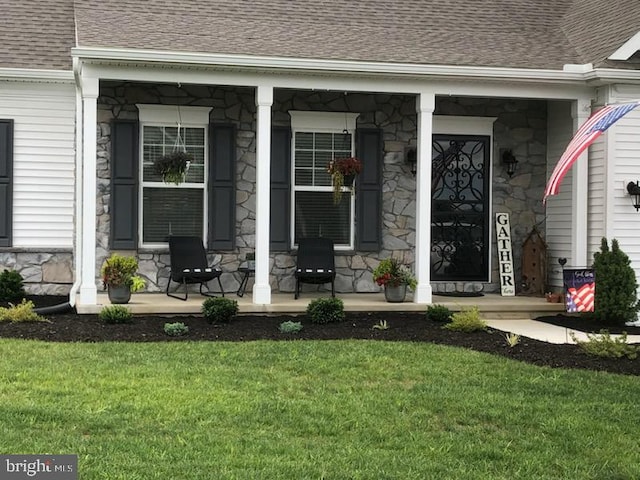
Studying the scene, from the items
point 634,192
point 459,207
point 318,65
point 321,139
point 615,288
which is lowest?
point 615,288

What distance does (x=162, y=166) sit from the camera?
33.0ft

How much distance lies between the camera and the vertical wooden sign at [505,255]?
11203 millimetres

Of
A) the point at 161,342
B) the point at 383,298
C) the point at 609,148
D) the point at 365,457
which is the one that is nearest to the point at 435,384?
the point at 365,457

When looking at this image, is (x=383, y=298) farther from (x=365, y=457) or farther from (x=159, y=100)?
(x=365, y=457)

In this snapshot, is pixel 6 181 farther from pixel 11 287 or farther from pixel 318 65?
pixel 318 65

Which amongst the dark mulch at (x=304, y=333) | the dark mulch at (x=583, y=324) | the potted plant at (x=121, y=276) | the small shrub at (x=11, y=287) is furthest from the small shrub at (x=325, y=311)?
the small shrub at (x=11, y=287)

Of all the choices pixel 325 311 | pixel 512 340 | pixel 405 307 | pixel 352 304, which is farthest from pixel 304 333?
pixel 512 340

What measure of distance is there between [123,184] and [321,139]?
2686 mm

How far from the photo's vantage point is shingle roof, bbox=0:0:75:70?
11.2m

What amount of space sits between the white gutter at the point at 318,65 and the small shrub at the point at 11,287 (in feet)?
11.2

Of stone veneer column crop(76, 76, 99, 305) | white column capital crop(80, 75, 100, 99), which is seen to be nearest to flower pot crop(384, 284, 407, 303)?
stone veneer column crop(76, 76, 99, 305)

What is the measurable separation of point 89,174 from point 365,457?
19.0ft

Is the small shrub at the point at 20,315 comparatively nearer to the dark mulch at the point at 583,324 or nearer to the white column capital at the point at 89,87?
the white column capital at the point at 89,87

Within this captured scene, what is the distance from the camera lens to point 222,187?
10.7 metres
